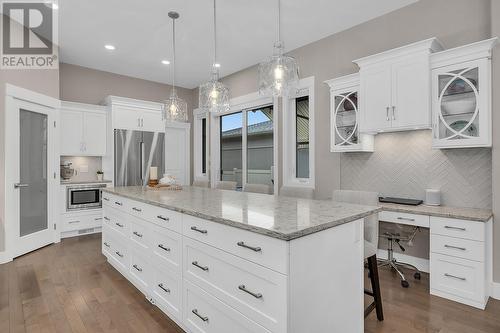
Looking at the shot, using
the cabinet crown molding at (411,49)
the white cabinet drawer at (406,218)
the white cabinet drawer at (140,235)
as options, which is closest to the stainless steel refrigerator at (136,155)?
the white cabinet drawer at (140,235)

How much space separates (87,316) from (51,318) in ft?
0.91

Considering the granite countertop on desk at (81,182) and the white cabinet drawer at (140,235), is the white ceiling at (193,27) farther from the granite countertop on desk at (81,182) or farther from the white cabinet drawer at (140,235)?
the white cabinet drawer at (140,235)

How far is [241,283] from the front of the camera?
5.10ft

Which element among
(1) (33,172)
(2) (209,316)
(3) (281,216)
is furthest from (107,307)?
(1) (33,172)

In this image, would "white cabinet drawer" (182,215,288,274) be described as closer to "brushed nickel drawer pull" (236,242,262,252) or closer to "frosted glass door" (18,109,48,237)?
"brushed nickel drawer pull" (236,242,262,252)

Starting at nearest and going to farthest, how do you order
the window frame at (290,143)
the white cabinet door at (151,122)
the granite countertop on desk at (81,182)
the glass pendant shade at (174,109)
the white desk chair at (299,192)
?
the white desk chair at (299,192)
the glass pendant shade at (174,109)
the window frame at (290,143)
the granite countertop on desk at (81,182)
the white cabinet door at (151,122)

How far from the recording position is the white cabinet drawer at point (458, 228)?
2453 millimetres

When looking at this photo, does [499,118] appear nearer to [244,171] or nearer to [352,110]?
[352,110]

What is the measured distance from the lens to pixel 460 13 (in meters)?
2.96

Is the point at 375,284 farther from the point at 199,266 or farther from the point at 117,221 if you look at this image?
the point at 117,221

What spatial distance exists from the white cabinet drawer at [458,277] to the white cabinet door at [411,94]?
1.32m

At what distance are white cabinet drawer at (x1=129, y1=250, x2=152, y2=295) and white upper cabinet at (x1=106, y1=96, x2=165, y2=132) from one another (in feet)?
10.6

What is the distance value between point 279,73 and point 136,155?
3897mm

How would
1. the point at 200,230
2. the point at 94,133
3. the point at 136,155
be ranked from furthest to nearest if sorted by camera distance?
1. the point at 136,155
2. the point at 94,133
3. the point at 200,230
